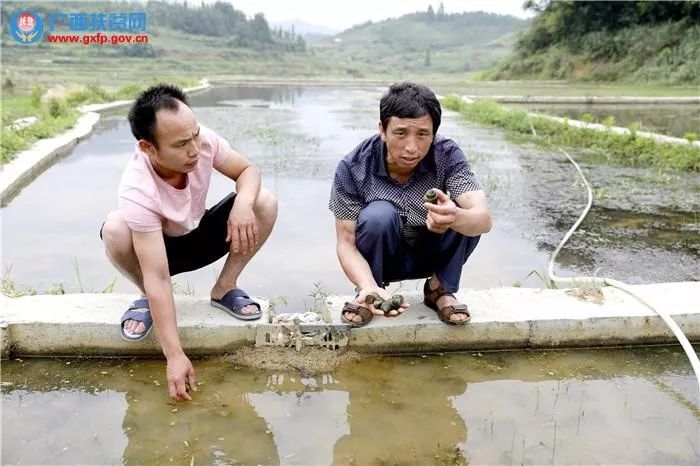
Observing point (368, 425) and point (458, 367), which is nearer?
point (368, 425)

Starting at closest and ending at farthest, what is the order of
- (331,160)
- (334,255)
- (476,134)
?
(334,255) → (331,160) → (476,134)

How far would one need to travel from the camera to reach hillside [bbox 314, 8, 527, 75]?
82.0 metres

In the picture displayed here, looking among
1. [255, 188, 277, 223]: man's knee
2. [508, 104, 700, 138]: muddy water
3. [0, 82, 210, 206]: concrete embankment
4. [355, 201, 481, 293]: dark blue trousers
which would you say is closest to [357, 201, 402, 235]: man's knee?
[355, 201, 481, 293]: dark blue trousers

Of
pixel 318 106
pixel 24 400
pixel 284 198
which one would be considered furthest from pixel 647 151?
pixel 318 106

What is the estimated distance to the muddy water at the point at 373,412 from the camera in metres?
1.83

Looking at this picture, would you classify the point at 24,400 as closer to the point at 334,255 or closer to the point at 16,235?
the point at 334,255

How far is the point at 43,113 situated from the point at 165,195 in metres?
9.32

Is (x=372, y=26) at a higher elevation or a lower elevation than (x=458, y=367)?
higher

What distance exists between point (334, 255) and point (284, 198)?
172cm

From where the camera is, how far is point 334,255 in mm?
3850

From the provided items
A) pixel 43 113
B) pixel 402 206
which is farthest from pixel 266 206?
pixel 43 113

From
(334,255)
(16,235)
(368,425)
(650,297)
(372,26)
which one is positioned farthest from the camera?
(372,26)

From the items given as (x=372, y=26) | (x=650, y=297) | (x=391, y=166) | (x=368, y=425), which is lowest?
(x=368, y=425)

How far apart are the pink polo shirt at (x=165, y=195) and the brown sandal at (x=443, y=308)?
0.99 m
